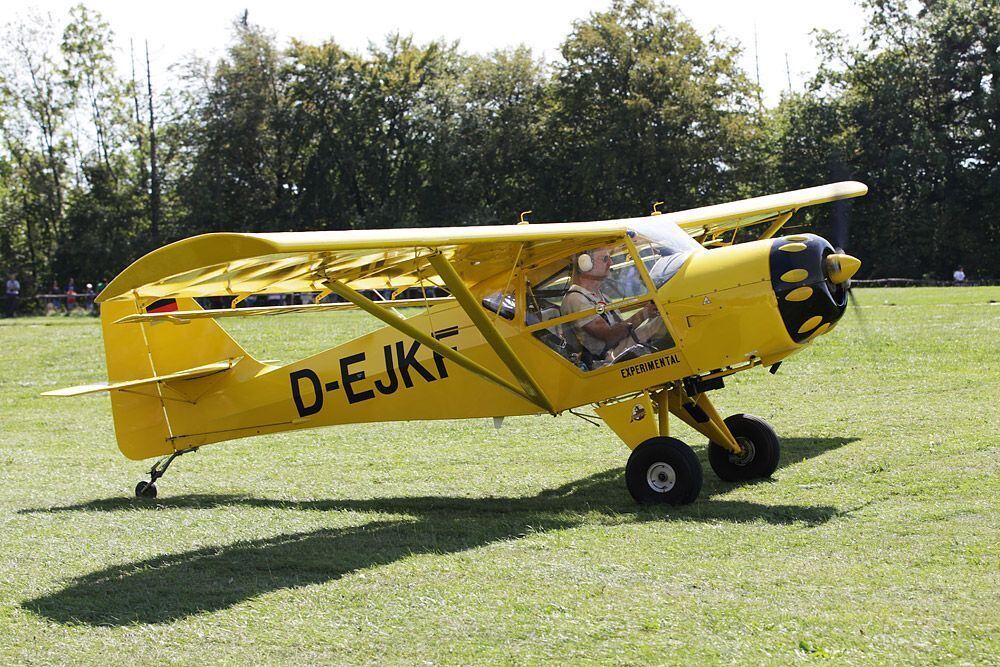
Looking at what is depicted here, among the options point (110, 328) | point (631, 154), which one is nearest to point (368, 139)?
point (631, 154)

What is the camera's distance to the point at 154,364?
1249 centimetres

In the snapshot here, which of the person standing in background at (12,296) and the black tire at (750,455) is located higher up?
the person standing in background at (12,296)

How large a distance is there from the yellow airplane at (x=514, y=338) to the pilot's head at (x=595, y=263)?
0.6 inches

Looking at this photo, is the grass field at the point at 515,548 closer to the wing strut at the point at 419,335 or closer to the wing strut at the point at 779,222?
the wing strut at the point at 419,335

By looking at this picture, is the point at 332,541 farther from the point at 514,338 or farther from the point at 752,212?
the point at 752,212

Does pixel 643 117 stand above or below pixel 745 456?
above

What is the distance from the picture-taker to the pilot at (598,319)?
1025 centimetres

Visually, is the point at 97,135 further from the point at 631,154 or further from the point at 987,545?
the point at 987,545

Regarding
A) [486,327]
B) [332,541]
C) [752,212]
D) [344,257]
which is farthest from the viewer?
[752,212]

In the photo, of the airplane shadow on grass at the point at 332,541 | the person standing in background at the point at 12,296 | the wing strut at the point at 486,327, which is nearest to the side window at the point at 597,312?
the wing strut at the point at 486,327

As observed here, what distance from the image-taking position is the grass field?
643 cm

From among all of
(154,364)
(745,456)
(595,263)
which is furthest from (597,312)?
(154,364)

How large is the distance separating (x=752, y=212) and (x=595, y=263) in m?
3.98

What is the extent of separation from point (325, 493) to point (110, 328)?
3130 mm
